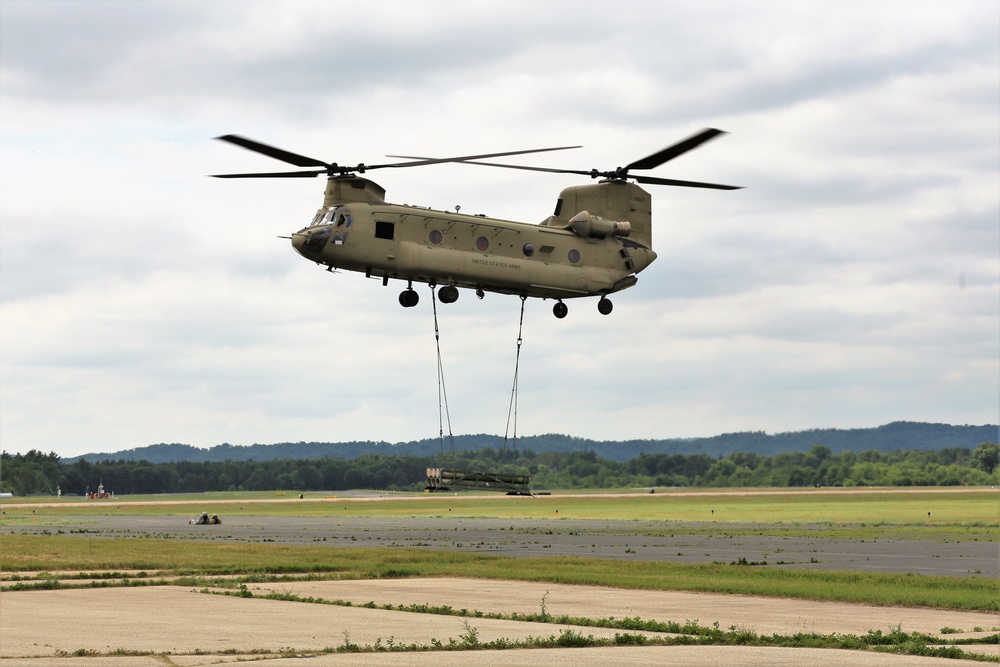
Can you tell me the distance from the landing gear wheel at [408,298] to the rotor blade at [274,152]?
4670mm

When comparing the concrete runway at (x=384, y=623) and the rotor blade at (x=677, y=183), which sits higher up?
the rotor blade at (x=677, y=183)

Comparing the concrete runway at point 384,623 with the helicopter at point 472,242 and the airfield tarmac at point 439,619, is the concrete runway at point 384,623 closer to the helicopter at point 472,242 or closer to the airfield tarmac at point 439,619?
the airfield tarmac at point 439,619

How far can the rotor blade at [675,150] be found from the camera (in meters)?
36.9

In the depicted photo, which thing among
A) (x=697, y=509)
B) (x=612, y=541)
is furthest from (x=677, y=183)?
(x=697, y=509)

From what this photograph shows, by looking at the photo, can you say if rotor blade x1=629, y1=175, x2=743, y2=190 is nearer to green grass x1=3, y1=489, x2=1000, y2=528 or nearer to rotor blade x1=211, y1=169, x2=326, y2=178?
rotor blade x1=211, y1=169, x2=326, y2=178

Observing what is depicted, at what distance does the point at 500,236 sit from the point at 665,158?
5.68 meters

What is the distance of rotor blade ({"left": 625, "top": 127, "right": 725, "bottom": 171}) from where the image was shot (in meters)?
36.9

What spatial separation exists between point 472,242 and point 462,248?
1.35ft

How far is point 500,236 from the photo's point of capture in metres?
40.1

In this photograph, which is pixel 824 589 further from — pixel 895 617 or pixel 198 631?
pixel 198 631

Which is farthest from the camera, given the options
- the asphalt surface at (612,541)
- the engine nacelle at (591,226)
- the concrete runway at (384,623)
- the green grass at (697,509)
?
the green grass at (697,509)

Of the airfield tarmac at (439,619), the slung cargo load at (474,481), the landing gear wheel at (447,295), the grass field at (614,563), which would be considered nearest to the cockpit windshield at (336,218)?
the landing gear wheel at (447,295)

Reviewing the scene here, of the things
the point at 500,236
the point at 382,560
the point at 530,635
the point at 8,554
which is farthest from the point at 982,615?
the point at 8,554

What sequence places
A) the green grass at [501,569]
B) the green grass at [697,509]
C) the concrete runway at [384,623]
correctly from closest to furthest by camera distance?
the concrete runway at [384,623] < the green grass at [501,569] < the green grass at [697,509]
